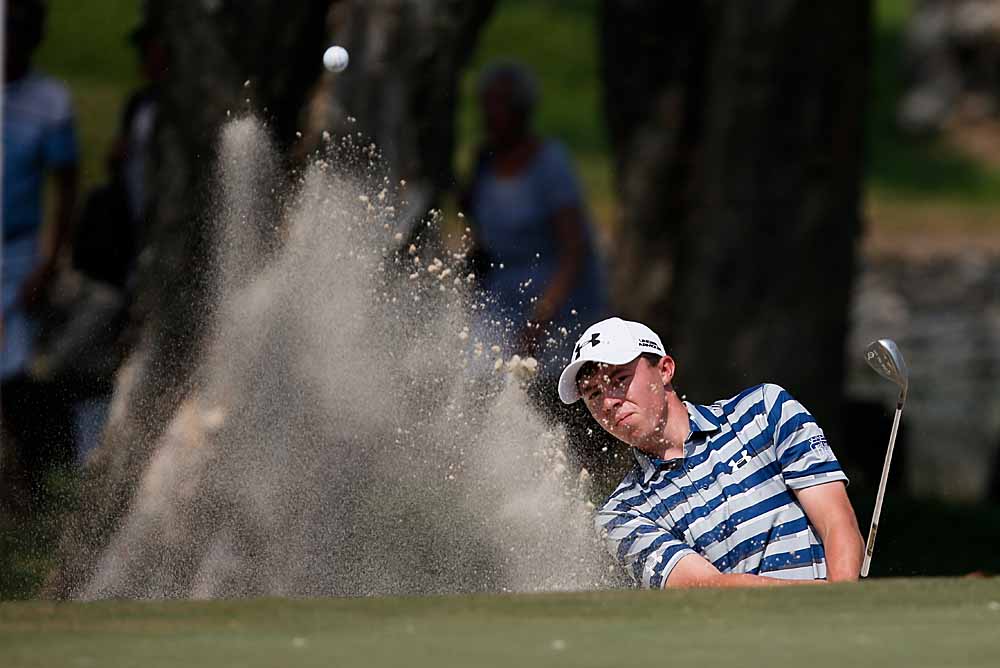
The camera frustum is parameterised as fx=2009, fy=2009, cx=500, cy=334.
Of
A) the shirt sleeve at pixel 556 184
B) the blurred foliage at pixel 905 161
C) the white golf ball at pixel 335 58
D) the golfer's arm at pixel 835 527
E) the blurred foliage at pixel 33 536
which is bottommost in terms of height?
the blurred foliage at pixel 905 161

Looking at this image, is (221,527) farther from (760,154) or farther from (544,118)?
(544,118)

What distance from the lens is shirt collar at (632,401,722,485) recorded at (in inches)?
175

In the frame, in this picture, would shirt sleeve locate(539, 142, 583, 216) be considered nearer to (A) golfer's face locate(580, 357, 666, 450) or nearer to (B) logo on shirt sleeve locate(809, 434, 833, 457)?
(A) golfer's face locate(580, 357, 666, 450)

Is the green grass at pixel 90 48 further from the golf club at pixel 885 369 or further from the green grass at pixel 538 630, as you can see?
the green grass at pixel 538 630

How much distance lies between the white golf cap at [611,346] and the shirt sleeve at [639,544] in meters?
0.30

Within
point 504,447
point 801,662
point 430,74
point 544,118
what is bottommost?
point 544,118

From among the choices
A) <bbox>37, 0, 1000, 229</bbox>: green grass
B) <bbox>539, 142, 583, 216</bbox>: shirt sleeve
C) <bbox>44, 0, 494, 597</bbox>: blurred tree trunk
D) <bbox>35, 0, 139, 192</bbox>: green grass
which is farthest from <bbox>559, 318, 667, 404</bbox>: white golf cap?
<bbox>35, 0, 139, 192</bbox>: green grass

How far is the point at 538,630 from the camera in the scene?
3434mm

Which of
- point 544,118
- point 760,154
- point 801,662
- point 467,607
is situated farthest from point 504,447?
point 544,118

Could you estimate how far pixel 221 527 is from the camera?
568cm

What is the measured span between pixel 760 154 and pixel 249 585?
449 cm

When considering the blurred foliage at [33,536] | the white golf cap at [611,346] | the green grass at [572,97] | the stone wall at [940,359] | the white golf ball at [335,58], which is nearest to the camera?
the white golf cap at [611,346]

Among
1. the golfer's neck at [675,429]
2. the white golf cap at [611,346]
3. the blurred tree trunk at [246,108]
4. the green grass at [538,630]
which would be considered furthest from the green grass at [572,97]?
the green grass at [538,630]

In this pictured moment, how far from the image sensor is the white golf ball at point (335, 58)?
261 inches
